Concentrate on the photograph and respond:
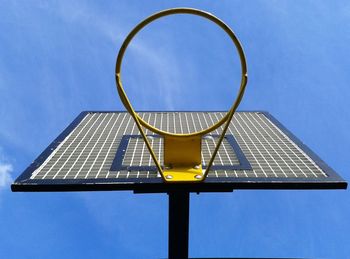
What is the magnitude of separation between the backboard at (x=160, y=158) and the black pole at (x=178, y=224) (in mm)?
205

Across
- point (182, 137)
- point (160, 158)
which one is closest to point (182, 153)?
point (182, 137)

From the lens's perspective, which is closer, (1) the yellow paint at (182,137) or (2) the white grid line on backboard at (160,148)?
(1) the yellow paint at (182,137)

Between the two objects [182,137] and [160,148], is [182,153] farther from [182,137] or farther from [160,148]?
[160,148]

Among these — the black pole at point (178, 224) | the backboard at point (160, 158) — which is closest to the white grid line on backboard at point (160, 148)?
the backboard at point (160, 158)

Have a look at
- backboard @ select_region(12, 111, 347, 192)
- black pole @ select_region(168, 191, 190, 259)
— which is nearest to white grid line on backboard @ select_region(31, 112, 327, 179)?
backboard @ select_region(12, 111, 347, 192)

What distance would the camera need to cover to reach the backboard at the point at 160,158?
1.32m

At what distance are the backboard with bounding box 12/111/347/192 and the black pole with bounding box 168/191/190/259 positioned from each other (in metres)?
0.21

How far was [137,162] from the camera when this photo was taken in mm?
1530

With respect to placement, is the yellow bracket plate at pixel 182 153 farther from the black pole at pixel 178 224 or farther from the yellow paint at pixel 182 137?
the black pole at pixel 178 224

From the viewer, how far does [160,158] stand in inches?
62.7

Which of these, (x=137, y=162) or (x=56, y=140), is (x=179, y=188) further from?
(x=56, y=140)

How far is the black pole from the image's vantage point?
1.58m

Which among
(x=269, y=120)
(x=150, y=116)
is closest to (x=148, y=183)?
(x=150, y=116)

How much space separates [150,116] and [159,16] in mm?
1095
